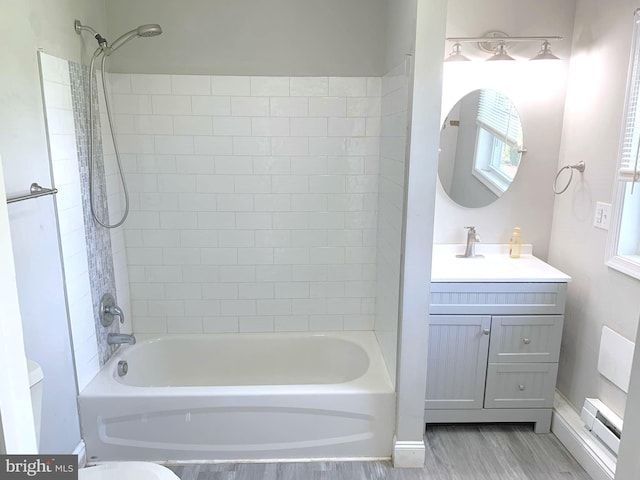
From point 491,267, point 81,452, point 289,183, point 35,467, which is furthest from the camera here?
point 289,183

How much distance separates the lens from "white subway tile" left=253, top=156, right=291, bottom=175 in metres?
2.90

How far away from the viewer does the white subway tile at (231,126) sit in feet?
9.34

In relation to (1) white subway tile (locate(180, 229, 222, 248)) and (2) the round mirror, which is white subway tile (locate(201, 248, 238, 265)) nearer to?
(1) white subway tile (locate(180, 229, 222, 248))

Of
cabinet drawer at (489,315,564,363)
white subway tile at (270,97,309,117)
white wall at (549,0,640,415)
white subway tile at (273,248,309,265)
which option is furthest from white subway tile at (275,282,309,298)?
white wall at (549,0,640,415)

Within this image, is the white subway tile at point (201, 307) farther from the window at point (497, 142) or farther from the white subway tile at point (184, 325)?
the window at point (497, 142)

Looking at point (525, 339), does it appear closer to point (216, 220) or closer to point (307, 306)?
point (307, 306)

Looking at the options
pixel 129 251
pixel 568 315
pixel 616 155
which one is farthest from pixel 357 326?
pixel 616 155

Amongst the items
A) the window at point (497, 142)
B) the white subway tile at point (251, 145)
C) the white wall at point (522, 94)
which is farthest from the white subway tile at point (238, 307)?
the window at point (497, 142)

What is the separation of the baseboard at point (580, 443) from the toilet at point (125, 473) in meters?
1.97

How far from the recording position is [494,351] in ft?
8.55

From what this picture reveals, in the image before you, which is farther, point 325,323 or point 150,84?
point 325,323

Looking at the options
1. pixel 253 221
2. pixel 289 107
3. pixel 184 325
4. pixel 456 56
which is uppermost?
pixel 456 56

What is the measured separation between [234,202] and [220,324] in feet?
2.61

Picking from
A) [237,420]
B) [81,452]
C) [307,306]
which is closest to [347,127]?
[307,306]
